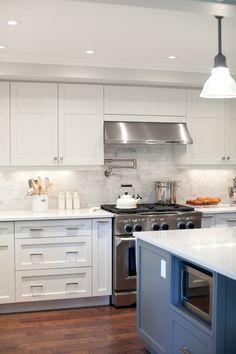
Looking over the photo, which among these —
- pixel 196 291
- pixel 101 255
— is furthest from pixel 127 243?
pixel 196 291

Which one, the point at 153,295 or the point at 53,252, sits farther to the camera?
the point at 53,252

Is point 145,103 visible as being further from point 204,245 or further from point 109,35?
point 204,245

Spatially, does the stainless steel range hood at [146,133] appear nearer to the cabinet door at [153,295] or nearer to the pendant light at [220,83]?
the cabinet door at [153,295]

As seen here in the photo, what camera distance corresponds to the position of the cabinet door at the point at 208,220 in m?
5.25

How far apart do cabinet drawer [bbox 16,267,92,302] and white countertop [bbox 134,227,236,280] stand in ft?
4.64

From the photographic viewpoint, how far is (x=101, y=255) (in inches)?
191

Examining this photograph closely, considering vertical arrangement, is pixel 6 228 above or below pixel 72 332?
above

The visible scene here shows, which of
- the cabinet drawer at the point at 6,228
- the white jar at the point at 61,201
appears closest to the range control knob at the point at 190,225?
the white jar at the point at 61,201

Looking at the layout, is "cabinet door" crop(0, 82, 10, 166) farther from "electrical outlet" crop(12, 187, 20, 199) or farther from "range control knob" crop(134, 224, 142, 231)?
"range control knob" crop(134, 224, 142, 231)

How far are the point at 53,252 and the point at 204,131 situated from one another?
2319 mm

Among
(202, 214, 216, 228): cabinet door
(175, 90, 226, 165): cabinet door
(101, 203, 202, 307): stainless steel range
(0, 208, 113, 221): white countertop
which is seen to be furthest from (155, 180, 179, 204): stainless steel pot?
(0, 208, 113, 221): white countertop

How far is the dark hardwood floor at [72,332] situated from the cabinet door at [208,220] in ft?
4.19

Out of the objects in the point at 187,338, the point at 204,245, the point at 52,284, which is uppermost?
the point at 204,245

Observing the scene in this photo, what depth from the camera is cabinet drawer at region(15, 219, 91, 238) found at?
4.62 metres
